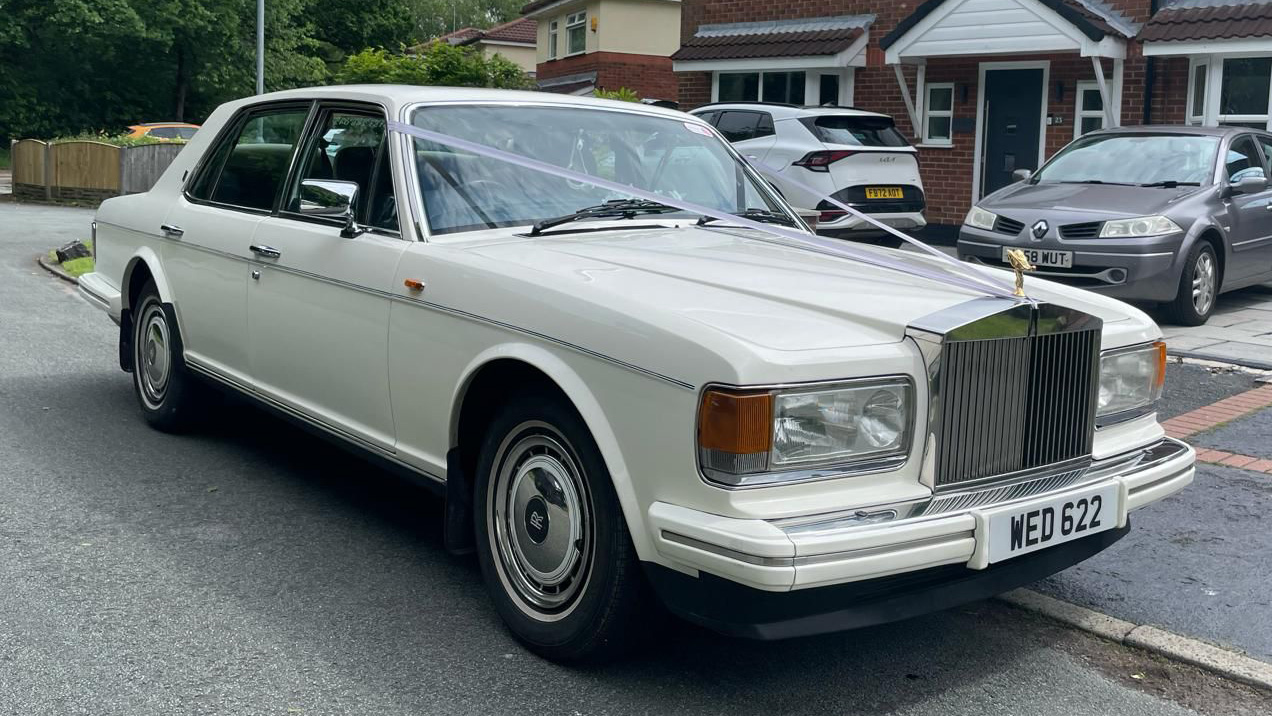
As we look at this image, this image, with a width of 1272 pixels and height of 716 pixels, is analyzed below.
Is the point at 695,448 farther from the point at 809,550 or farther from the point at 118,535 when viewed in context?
the point at 118,535

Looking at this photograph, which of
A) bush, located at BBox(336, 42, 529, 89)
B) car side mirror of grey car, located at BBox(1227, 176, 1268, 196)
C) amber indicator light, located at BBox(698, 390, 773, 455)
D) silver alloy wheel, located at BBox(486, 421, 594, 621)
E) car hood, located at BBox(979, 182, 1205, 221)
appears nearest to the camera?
amber indicator light, located at BBox(698, 390, 773, 455)

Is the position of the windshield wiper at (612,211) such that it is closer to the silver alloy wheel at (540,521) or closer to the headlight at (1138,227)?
the silver alloy wheel at (540,521)

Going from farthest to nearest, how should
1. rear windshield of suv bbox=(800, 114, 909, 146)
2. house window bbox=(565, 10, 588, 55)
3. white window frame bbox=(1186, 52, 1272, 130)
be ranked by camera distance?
house window bbox=(565, 10, 588, 55)
white window frame bbox=(1186, 52, 1272, 130)
rear windshield of suv bbox=(800, 114, 909, 146)

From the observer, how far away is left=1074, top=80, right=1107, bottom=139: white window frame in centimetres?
1800

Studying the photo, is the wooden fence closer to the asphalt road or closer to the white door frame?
the white door frame

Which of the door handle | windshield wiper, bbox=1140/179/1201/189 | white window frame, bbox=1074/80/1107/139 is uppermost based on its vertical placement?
white window frame, bbox=1074/80/1107/139

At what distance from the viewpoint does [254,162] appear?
5.90 meters

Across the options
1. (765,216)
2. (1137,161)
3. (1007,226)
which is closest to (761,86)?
(1137,161)

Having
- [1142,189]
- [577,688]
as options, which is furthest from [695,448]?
[1142,189]

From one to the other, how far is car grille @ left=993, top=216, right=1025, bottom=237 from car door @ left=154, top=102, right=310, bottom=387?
694 cm

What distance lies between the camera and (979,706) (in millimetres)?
3625

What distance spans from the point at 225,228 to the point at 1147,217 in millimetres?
7636

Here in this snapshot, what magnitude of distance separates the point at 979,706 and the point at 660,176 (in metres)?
2.42

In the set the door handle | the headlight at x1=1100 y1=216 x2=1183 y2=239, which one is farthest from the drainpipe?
the door handle
